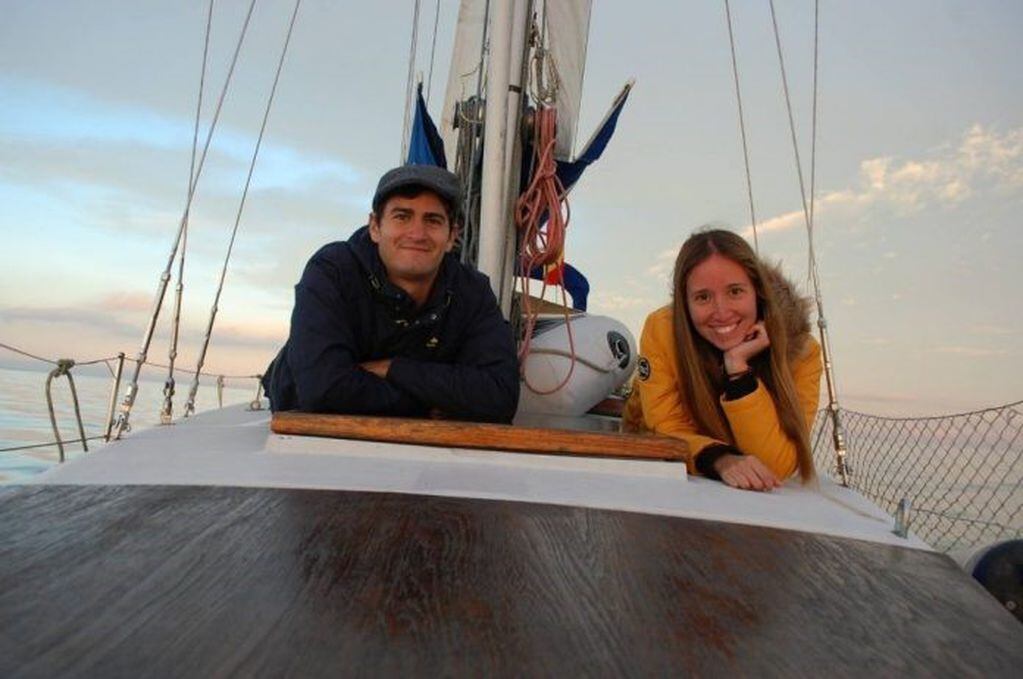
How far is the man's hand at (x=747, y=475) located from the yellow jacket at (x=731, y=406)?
0.14 meters

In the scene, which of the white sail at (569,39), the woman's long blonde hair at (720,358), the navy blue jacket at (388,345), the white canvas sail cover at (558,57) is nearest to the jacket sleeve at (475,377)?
the navy blue jacket at (388,345)

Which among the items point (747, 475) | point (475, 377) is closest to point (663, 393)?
point (747, 475)

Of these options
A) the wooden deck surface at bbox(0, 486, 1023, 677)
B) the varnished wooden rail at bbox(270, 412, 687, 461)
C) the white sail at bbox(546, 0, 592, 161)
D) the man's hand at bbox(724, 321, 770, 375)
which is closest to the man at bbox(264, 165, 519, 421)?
the varnished wooden rail at bbox(270, 412, 687, 461)

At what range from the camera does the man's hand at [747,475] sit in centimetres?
195

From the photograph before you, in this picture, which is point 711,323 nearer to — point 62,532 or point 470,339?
point 470,339

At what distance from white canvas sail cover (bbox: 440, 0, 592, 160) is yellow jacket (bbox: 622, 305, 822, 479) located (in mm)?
1947

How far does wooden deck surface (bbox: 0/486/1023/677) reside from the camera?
0.81 m

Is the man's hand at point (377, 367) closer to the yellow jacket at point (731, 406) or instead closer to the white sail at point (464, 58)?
the yellow jacket at point (731, 406)

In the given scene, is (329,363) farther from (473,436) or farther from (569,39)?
(569,39)

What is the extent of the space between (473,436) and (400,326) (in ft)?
2.56

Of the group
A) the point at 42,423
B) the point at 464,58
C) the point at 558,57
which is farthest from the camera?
the point at 42,423

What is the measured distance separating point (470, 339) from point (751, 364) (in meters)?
0.98

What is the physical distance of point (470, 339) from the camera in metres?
2.68

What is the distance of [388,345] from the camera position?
263 cm
